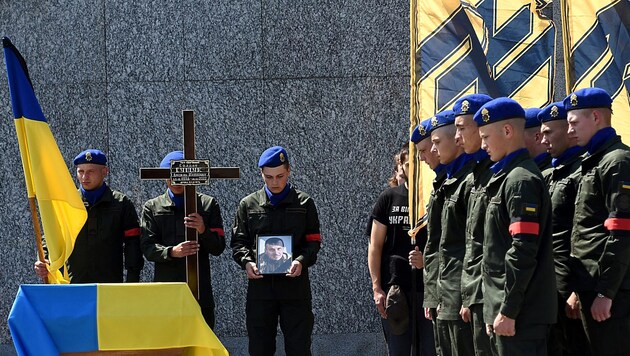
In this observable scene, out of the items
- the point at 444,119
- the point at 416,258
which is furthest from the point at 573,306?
the point at 416,258

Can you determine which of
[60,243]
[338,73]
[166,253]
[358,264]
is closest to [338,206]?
[358,264]

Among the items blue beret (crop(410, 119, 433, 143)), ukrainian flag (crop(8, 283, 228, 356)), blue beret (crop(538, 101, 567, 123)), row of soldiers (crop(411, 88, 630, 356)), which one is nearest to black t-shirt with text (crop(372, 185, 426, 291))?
blue beret (crop(410, 119, 433, 143))

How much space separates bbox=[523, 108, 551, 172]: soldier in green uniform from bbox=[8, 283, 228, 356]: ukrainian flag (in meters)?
2.37

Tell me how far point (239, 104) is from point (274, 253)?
7.46ft

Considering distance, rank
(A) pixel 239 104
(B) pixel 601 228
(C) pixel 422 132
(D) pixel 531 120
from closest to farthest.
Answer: (B) pixel 601 228 < (D) pixel 531 120 < (C) pixel 422 132 < (A) pixel 239 104

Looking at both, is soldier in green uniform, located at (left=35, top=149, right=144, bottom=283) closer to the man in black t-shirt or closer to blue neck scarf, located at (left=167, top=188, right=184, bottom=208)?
blue neck scarf, located at (left=167, top=188, right=184, bottom=208)

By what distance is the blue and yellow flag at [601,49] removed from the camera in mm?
7039

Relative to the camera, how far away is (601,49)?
7172 mm

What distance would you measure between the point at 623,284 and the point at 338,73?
14.1 feet

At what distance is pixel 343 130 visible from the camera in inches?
364

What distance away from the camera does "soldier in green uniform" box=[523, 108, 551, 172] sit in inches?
256

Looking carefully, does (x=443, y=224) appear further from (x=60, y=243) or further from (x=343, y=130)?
(x=343, y=130)

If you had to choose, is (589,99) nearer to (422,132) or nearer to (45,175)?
(422,132)

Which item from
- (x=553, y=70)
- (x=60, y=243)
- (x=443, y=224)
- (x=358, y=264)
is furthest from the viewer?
(x=358, y=264)
